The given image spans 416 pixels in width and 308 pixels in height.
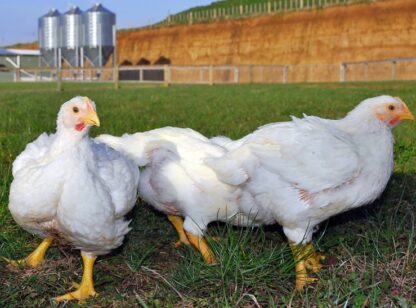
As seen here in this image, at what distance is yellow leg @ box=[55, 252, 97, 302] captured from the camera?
294 centimetres

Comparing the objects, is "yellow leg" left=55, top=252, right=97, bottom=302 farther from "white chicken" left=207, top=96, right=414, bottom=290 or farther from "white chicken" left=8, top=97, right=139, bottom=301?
"white chicken" left=207, top=96, right=414, bottom=290

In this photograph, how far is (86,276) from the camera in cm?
310

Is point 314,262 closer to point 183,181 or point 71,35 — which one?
Answer: point 183,181

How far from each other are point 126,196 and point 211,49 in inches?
2035

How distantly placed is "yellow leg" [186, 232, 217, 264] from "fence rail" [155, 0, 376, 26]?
42909 millimetres

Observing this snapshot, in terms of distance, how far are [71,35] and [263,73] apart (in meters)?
19.2

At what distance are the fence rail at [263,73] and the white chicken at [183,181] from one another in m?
A: 25.8

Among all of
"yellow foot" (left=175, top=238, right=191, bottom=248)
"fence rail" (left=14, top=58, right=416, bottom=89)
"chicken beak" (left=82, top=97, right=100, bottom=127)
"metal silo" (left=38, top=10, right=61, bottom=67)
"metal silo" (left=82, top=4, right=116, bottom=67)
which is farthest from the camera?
"metal silo" (left=38, top=10, right=61, bottom=67)

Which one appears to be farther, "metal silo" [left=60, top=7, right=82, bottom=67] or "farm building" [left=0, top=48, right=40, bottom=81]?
"farm building" [left=0, top=48, right=40, bottom=81]

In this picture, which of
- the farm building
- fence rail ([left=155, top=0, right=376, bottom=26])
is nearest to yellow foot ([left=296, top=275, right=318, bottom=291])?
fence rail ([left=155, top=0, right=376, bottom=26])

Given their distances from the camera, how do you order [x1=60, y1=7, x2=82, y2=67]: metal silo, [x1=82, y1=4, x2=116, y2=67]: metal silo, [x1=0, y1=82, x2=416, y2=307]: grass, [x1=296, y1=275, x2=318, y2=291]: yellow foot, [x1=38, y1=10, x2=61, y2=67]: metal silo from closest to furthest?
[x1=0, y1=82, x2=416, y2=307]: grass
[x1=296, y1=275, x2=318, y2=291]: yellow foot
[x1=82, y1=4, x2=116, y2=67]: metal silo
[x1=60, y1=7, x2=82, y2=67]: metal silo
[x1=38, y1=10, x2=61, y2=67]: metal silo

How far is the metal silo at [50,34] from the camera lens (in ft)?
183

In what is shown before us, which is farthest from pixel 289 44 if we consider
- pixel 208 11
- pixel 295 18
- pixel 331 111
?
pixel 331 111

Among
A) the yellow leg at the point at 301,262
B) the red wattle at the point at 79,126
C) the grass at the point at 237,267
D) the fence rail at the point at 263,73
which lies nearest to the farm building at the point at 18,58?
the fence rail at the point at 263,73
